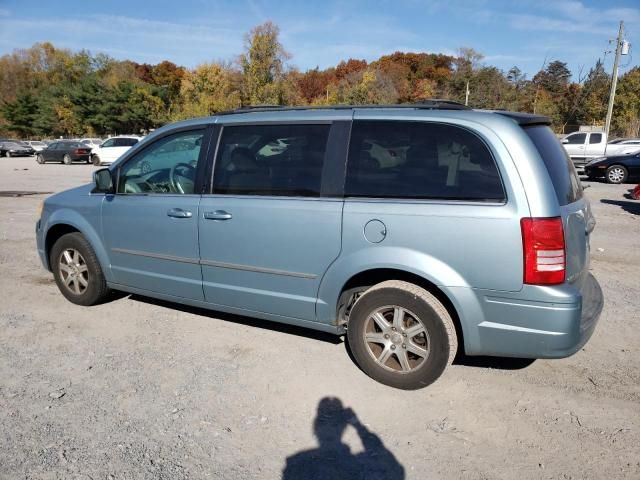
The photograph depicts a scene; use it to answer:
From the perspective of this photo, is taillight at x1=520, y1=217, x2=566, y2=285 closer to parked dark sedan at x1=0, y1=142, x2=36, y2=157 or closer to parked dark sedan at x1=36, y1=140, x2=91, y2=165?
parked dark sedan at x1=36, y1=140, x2=91, y2=165

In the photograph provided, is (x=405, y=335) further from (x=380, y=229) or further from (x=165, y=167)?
(x=165, y=167)

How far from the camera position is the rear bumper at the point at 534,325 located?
2949 mm

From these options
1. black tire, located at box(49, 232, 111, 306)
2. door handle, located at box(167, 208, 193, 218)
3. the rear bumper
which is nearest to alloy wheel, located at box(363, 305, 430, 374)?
the rear bumper

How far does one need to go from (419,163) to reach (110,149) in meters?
28.0

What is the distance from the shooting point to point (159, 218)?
4238mm

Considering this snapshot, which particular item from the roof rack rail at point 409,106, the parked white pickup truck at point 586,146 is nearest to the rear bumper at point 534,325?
the roof rack rail at point 409,106

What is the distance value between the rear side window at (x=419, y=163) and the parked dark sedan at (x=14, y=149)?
42612 millimetres

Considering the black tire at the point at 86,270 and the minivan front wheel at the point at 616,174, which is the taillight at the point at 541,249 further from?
the minivan front wheel at the point at 616,174

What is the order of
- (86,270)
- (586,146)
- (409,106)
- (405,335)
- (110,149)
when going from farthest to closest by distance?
(110,149) < (586,146) < (86,270) < (409,106) < (405,335)

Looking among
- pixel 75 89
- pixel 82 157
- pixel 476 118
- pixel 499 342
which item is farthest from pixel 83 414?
pixel 75 89

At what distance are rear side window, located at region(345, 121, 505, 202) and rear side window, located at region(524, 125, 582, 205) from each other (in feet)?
1.20

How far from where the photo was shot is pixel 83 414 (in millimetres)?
3137

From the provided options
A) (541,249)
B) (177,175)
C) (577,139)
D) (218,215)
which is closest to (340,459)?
(541,249)

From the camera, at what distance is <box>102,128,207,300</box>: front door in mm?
4137
